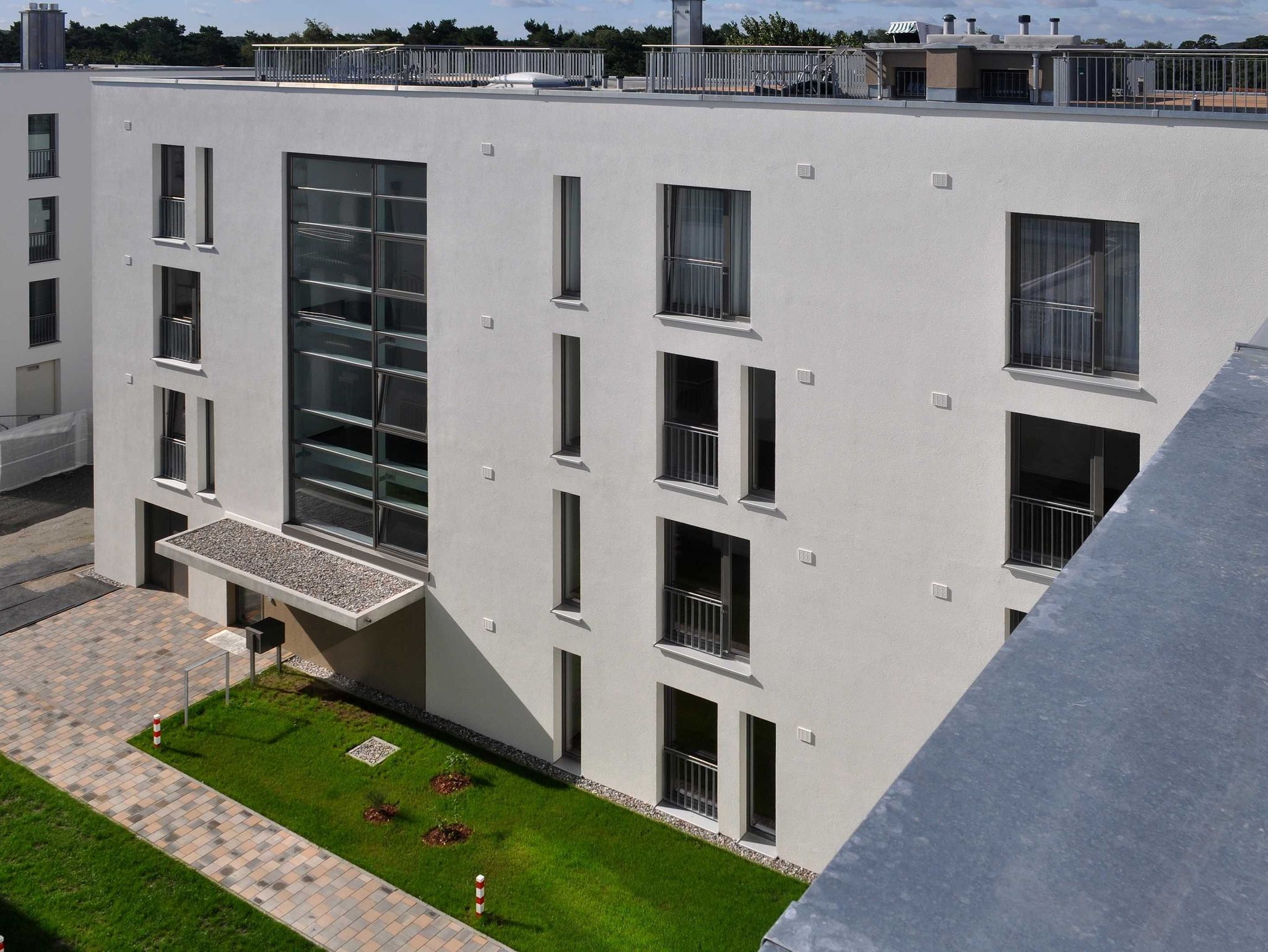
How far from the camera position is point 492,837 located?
55.5 feet

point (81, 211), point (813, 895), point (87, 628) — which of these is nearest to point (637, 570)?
point (87, 628)

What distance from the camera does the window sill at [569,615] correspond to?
17.8 meters

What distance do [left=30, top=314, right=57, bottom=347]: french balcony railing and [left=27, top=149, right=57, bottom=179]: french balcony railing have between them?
3.64 meters

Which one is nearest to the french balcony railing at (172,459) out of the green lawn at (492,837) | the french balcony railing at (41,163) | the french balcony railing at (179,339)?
the french balcony railing at (179,339)


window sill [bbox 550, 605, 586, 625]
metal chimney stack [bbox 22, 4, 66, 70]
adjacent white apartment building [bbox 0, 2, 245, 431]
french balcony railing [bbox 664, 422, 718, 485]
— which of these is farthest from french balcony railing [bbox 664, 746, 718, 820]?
metal chimney stack [bbox 22, 4, 66, 70]

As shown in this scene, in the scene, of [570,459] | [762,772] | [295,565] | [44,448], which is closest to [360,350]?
[295,565]

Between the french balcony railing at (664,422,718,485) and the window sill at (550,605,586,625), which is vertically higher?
the french balcony railing at (664,422,718,485)

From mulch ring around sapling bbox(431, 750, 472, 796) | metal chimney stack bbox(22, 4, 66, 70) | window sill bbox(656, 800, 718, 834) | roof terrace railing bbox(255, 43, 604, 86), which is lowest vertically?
window sill bbox(656, 800, 718, 834)

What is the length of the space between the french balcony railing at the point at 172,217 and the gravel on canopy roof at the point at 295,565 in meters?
5.16

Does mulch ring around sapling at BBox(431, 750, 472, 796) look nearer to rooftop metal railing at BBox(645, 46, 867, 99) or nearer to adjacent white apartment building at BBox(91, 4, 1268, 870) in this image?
adjacent white apartment building at BBox(91, 4, 1268, 870)

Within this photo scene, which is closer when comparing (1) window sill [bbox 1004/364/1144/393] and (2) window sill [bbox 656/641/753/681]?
(1) window sill [bbox 1004/364/1144/393]

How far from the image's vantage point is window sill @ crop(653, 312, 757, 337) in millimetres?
15562

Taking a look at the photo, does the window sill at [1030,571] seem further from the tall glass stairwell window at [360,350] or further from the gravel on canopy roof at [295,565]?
the gravel on canopy roof at [295,565]

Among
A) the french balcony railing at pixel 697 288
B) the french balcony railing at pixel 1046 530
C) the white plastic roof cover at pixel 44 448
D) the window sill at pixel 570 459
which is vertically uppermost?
the french balcony railing at pixel 697 288
